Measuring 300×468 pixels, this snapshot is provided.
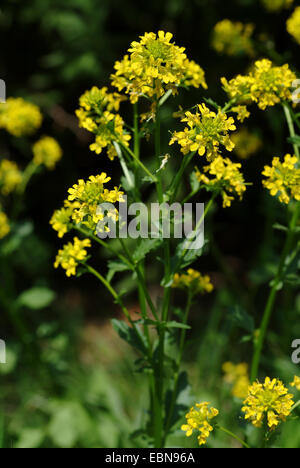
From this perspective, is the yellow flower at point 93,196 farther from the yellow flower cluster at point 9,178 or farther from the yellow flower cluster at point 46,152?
the yellow flower cluster at point 46,152

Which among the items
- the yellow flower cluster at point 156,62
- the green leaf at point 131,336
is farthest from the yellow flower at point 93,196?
the green leaf at point 131,336

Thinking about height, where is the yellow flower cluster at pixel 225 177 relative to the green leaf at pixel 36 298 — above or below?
above

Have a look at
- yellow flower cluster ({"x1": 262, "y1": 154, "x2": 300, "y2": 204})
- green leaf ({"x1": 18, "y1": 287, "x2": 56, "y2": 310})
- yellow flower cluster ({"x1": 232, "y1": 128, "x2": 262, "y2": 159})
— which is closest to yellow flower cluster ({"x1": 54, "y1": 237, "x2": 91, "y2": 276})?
yellow flower cluster ({"x1": 262, "y1": 154, "x2": 300, "y2": 204})

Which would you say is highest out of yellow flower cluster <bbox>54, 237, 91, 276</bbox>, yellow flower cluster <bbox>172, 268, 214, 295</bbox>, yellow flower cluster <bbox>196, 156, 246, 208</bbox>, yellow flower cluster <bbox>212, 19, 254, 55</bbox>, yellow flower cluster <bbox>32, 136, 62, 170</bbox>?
yellow flower cluster <bbox>212, 19, 254, 55</bbox>

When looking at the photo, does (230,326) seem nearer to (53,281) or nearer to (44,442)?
(44,442)

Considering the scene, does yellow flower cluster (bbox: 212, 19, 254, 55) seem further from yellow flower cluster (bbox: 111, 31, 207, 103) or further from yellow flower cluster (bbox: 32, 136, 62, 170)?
yellow flower cluster (bbox: 111, 31, 207, 103)

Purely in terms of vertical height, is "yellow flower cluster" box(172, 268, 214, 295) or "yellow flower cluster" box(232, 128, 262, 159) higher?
"yellow flower cluster" box(232, 128, 262, 159)

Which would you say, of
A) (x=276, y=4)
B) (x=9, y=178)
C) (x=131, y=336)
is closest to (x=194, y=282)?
(x=131, y=336)

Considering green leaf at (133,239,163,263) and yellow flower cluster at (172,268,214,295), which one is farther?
→ yellow flower cluster at (172,268,214,295)
